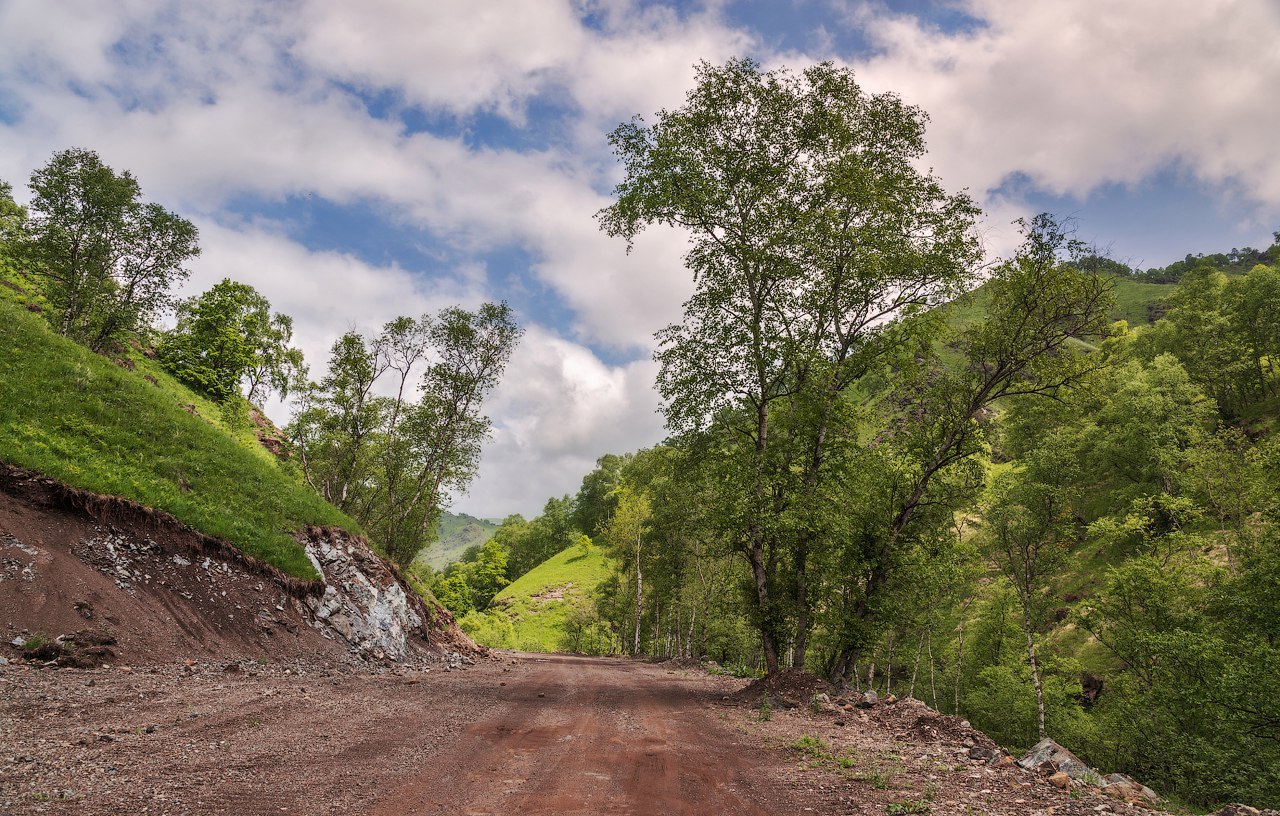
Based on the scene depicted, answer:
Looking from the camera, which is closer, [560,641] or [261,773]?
[261,773]

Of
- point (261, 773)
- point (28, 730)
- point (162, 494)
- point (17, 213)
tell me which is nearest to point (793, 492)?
point (261, 773)

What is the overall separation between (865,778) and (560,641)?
6922 cm

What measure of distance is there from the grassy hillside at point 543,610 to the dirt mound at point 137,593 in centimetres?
4057

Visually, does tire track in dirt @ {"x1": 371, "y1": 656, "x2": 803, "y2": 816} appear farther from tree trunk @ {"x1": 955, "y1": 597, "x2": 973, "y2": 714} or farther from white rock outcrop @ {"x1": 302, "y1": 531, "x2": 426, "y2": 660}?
tree trunk @ {"x1": 955, "y1": 597, "x2": 973, "y2": 714}

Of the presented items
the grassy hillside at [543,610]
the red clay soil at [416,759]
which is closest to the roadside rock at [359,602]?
the red clay soil at [416,759]

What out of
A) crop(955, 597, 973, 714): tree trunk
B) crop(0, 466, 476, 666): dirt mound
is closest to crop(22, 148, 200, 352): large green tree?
crop(0, 466, 476, 666): dirt mound

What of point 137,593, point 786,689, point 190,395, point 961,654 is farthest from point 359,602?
point 961,654

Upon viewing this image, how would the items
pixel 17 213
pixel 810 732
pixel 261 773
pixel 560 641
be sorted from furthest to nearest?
pixel 560 641 → pixel 17 213 → pixel 810 732 → pixel 261 773

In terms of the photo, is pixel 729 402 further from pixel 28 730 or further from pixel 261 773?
pixel 28 730

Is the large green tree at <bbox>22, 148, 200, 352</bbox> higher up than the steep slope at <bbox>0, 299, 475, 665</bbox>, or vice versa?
the large green tree at <bbox>22, 148, 200, 352</bbox>

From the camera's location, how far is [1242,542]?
29.9m

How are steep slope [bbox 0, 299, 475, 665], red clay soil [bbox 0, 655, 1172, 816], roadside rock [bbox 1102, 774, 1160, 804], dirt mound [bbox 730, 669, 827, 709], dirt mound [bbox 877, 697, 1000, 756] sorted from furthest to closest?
dirt mound [bbox 730, 669, 827, 709], steep slope [bbox 0, 299, 475, 665], dirt mound [bbox 877, 697, 1000, 756], roadside rock [bbox 1102, 774, 1160, 804], red clay soil [bbox 0, 655, 1172, 816]

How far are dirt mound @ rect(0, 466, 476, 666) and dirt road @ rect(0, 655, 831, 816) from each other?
1321 mm

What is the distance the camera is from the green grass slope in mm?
14289
